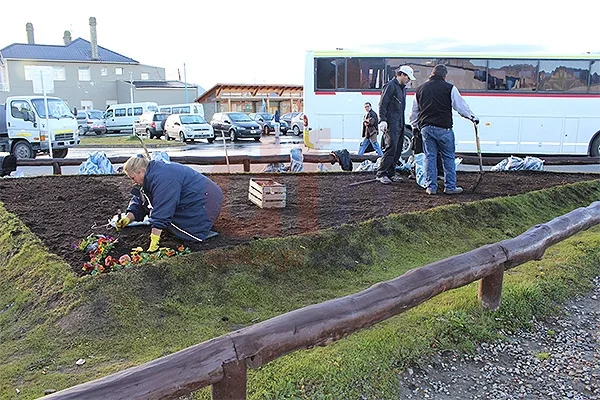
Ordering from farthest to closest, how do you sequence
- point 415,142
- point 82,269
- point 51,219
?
point 415,142, point 51,219, point 82,269

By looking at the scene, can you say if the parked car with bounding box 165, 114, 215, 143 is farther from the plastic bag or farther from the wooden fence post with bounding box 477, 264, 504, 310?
Result: the wooden fence post with bounding box 477, 264, 504, 310

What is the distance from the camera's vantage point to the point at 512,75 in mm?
15797

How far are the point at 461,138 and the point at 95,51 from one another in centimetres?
4838

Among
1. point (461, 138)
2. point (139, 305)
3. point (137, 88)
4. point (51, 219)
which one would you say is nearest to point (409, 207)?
point (139, 305)

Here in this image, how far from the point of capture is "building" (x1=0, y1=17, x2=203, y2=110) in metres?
50.1

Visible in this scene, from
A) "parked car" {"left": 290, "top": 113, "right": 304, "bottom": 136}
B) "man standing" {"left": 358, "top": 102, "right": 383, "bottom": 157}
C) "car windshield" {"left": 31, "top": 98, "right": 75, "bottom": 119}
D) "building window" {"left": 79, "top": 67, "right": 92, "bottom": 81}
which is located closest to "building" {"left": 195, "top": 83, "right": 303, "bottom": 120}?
"parked car" {"left": 290, "top": 113, "right": 304, "bottom": 136}

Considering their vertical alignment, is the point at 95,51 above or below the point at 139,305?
above

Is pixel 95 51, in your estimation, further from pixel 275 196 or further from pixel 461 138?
pixel 275 196

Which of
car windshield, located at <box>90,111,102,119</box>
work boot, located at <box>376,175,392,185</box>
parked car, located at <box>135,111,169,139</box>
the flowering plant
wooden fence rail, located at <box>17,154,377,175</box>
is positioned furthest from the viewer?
car windshield, located at <box>90,111,102,119</box>

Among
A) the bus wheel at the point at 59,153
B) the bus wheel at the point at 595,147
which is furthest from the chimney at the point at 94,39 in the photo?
the bus wheel at the point at 595,147

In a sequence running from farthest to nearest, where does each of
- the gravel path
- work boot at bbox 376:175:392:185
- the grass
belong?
work boot at bbox 376:175:392:185 < the grass < the gravel path

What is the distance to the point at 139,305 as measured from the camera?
439cm

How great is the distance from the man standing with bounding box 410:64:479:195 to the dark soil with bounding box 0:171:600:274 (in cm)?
66

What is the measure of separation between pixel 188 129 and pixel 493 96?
17375mm
